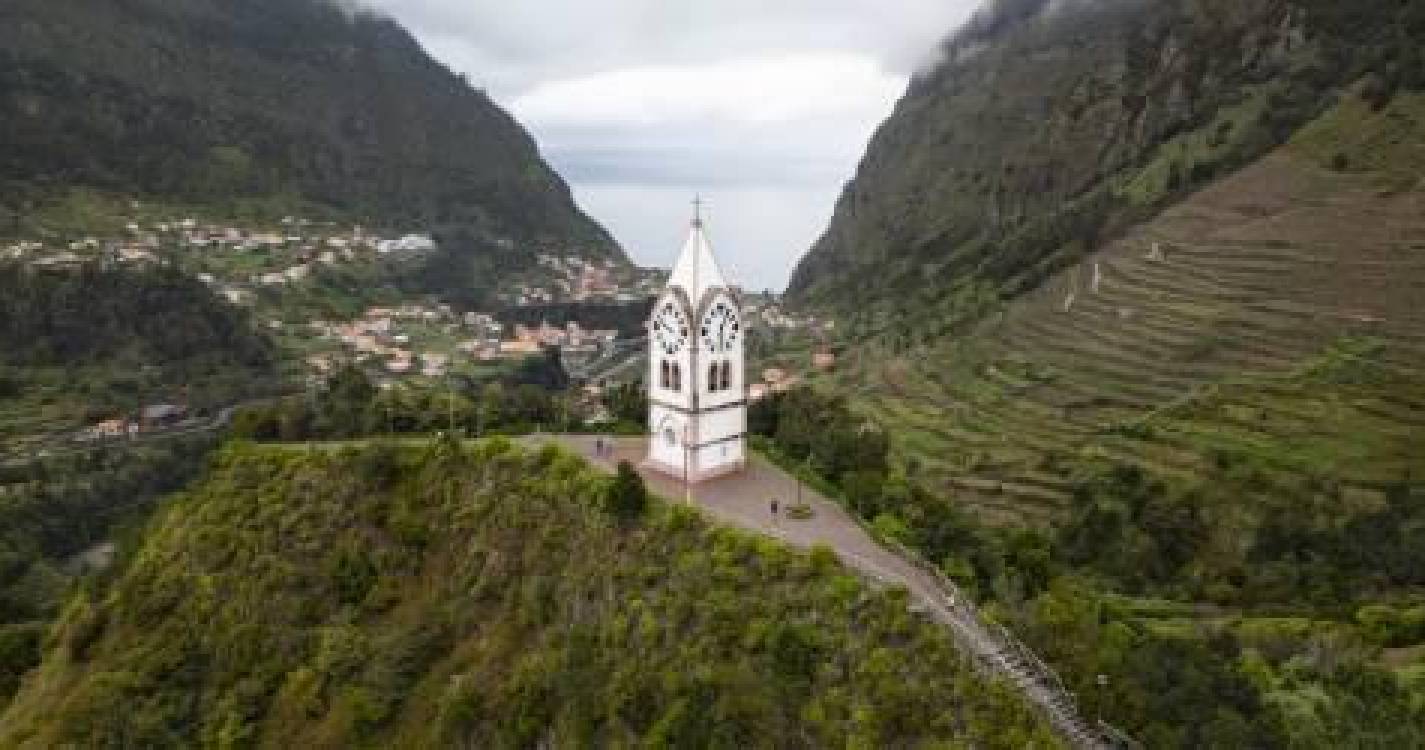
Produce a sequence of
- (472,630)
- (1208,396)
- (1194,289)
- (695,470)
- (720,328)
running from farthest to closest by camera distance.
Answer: (1194,289) < (1208,396) < (720,328) < (695,470) < (472,630)

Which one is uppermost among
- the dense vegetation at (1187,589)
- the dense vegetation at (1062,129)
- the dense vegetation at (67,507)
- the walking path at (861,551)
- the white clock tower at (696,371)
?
the dense vegetation at (1062,129)

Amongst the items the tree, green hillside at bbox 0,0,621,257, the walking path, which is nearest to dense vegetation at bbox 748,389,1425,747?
the walking path

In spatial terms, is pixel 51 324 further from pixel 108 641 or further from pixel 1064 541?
pixel 1064 541

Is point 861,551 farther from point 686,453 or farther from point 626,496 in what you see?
point 686,453

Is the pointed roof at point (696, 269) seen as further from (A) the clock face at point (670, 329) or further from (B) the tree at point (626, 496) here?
(B) the tree at point (626, 496)

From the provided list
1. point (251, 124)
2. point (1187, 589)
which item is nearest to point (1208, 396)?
point (1187, 589)

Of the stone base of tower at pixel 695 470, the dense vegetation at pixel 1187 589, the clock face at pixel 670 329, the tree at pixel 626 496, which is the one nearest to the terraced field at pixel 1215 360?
the dense vegetation at pixel 1187 589

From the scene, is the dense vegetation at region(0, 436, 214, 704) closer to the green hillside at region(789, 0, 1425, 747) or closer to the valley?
the valley

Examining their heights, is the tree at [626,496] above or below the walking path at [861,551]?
above
